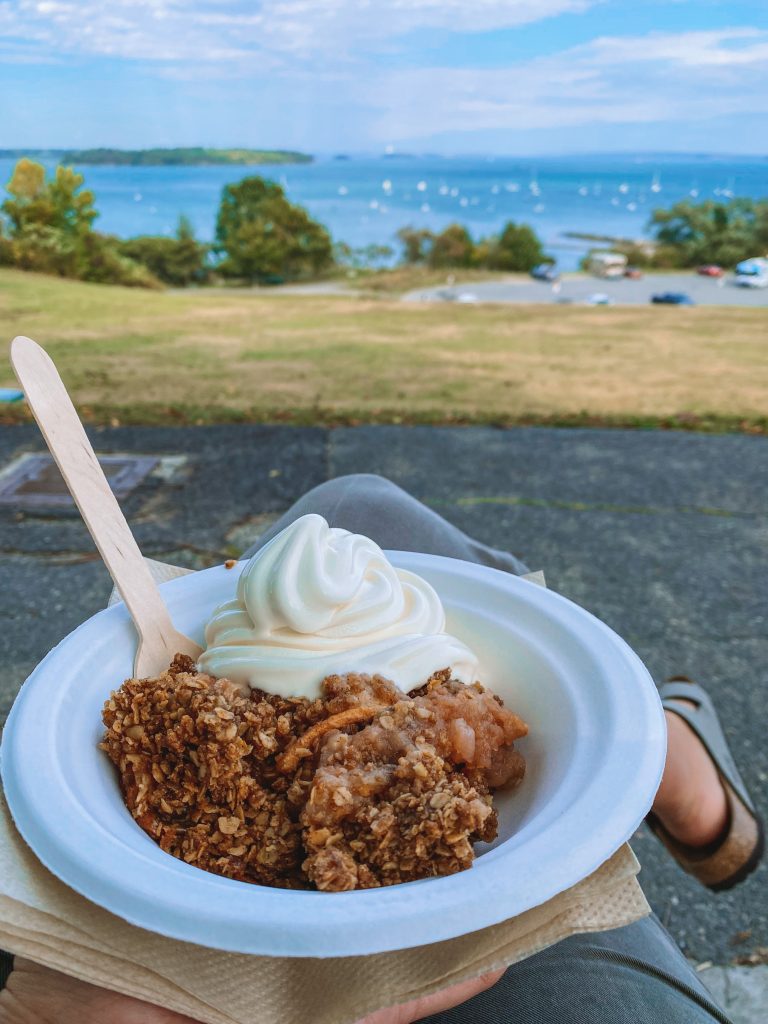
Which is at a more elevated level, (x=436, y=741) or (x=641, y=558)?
(x=436, y=741)

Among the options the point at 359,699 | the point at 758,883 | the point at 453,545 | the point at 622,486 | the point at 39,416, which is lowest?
the point at 758,883

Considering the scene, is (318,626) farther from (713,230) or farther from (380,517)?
(713,230)

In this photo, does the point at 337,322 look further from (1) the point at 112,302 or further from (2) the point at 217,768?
(2) the point at 217,768

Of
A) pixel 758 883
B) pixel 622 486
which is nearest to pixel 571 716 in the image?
pixel 758 883

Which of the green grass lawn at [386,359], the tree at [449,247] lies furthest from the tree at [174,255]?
the tree at [449,247]

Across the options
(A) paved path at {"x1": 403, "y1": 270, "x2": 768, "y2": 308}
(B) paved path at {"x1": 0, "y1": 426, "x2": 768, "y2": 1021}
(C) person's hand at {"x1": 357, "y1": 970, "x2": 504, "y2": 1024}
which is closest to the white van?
(A) paved path at {"x1": 403, "y1": 270, "x2": 768, "y2": 308}

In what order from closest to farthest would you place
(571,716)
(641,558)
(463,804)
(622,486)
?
(463,804) < (571,716) < (641,558) < (622,486)

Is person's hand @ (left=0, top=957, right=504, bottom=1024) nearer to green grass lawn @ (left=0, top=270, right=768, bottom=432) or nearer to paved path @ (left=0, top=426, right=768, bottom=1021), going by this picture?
paved path @ (left=0, top=426, right=768, bottom=1021)

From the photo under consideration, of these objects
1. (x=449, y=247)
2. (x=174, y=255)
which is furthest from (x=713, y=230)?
(x=174, y=255)
